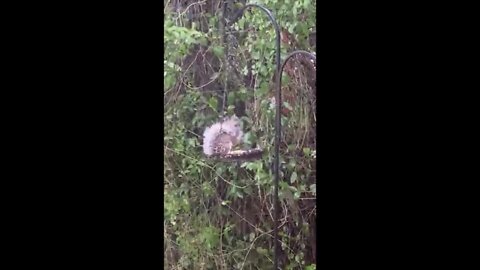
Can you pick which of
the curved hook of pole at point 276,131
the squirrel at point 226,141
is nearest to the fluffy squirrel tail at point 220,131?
the squirrel at point 226,141

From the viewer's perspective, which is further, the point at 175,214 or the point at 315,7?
the point at 175,214

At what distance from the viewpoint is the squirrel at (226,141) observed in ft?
8.00

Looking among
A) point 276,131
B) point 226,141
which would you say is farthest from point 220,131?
point 276,131

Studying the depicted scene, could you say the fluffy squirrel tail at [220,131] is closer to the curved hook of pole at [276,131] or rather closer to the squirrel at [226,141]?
the squirrel at [226,141]

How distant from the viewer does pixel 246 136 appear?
2432 mm

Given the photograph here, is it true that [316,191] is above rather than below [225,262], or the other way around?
above

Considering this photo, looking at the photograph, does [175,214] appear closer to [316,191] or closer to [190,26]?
[316,191]

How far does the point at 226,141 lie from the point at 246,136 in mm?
76

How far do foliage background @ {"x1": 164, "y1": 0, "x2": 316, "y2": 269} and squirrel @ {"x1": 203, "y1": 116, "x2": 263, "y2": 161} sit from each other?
26 mm

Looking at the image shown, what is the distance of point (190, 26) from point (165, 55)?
0.14 m

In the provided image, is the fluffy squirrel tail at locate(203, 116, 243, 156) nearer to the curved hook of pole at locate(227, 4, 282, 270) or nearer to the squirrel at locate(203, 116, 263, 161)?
the squirrel at locate(203, 116, 263, 161)

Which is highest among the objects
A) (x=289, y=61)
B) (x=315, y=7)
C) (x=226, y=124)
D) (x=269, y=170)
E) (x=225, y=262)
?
(x=315, y=7)

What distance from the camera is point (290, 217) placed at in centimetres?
244

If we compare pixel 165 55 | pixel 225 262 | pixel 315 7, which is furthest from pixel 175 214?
pixel 315 7
